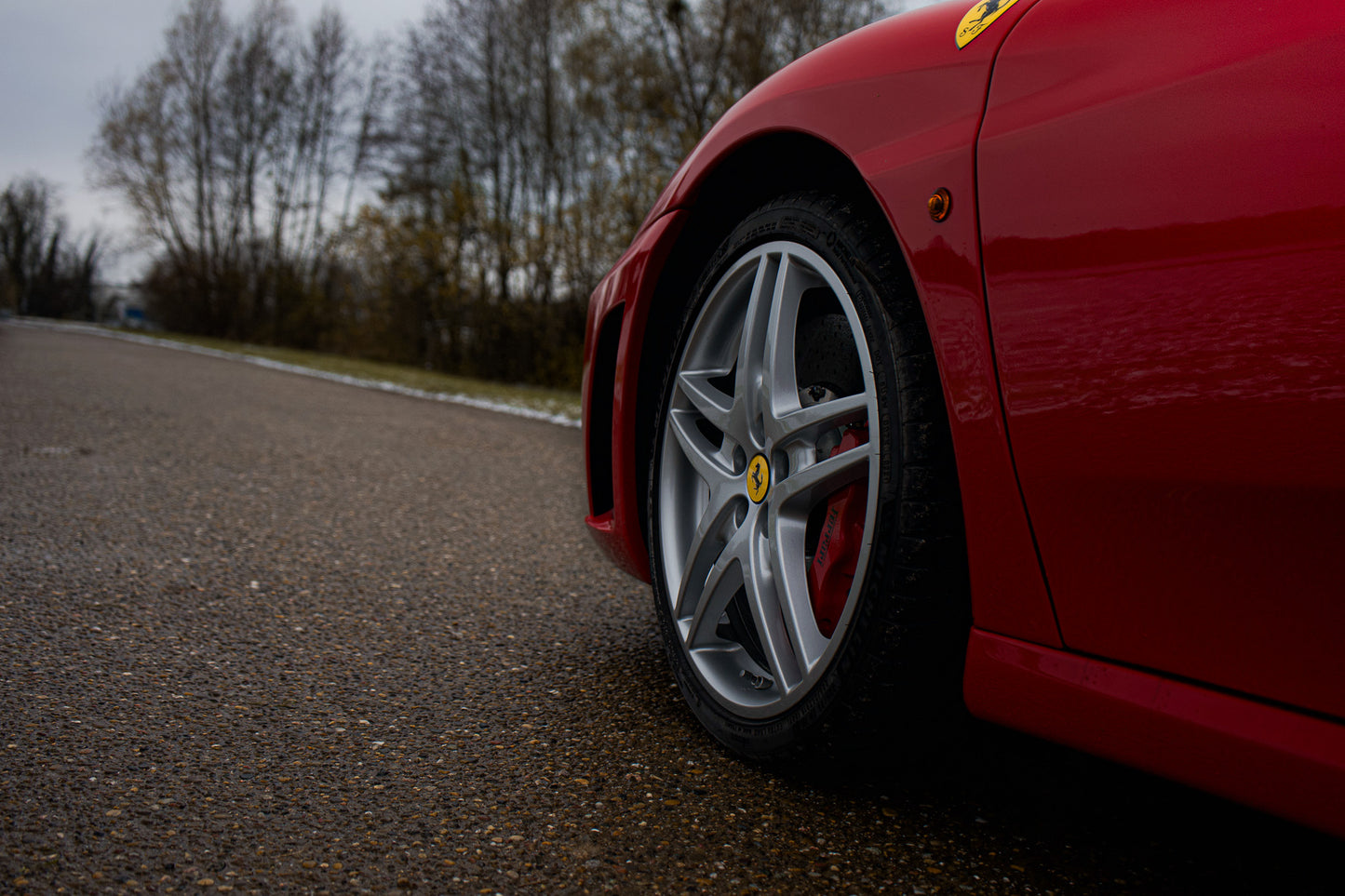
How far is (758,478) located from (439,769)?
73cm

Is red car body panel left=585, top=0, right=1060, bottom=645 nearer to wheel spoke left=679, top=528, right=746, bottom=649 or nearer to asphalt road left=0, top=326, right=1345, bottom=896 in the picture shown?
asphalt road left=0, top=326, right=1345, bottom=896

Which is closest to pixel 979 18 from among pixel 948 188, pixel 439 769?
pixel 948 188

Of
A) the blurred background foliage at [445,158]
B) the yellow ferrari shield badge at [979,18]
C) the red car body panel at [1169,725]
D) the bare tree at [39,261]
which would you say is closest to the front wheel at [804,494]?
the red car body panel at [1169,725]

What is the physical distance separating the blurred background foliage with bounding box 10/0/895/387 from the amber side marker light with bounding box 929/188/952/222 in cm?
1423

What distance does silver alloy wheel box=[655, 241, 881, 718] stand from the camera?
145 cm

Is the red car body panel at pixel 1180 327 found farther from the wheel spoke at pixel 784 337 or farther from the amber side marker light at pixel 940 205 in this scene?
the wheel spoke at pixel 784 337

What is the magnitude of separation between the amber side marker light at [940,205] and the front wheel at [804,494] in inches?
5.4

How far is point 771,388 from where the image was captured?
1.59 m

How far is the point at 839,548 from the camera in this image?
4.77 feet

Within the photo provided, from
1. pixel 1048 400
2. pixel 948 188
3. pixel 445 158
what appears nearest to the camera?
pixel 1048 400

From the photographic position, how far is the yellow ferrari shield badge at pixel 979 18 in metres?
1.27

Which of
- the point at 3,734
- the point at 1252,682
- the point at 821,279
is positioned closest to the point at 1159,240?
the point at 1252,682

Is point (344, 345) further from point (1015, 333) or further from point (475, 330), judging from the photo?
point (1015, 333)

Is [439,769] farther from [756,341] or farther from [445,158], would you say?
[445,158]
